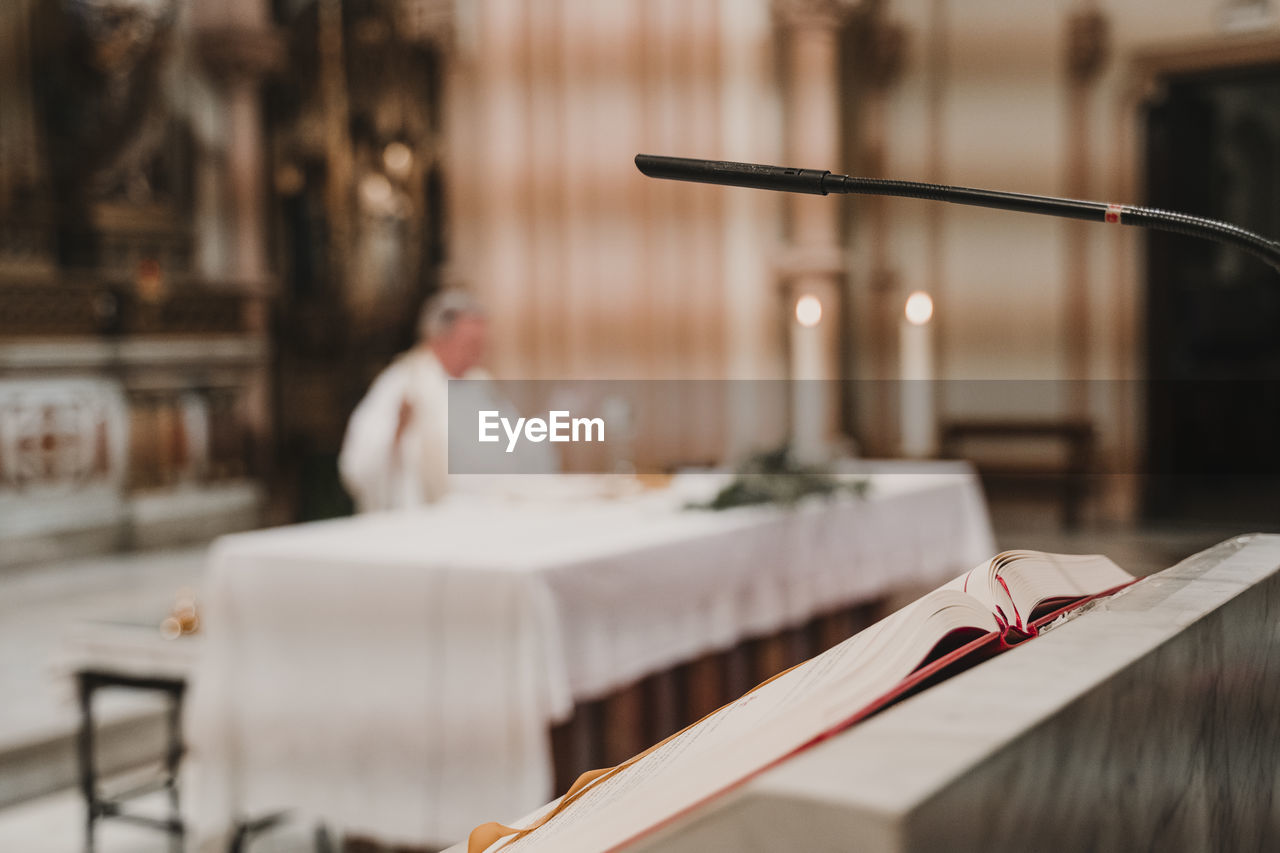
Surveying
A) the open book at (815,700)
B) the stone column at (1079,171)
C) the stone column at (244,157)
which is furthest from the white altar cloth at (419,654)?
the stone column at (244,157)

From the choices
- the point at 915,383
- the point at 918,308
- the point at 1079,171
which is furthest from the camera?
the point at 1079,171

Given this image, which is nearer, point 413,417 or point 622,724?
point 622,724

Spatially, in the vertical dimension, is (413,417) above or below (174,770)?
above

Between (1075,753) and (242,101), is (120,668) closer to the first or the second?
(1075,753)

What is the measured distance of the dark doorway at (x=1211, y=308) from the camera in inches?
324

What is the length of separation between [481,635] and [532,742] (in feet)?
0.80

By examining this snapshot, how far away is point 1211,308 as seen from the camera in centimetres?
847

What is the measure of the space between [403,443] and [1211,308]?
6.17m

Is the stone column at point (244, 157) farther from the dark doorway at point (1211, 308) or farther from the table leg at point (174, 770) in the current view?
the dark doorway at point (1211, 308)

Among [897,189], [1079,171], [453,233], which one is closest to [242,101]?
[453,233]

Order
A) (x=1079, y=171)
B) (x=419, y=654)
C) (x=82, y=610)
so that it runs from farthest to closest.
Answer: (x=1079, y=171) → (x=82, y=610) → (x=419, y=654)

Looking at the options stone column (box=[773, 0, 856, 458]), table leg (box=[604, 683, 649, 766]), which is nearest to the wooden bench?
stone column (box=[773, 0, 856, 458])

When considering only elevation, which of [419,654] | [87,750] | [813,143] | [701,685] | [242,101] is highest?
[242,101]

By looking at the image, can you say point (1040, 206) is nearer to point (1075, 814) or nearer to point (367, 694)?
point (1075, 814)
